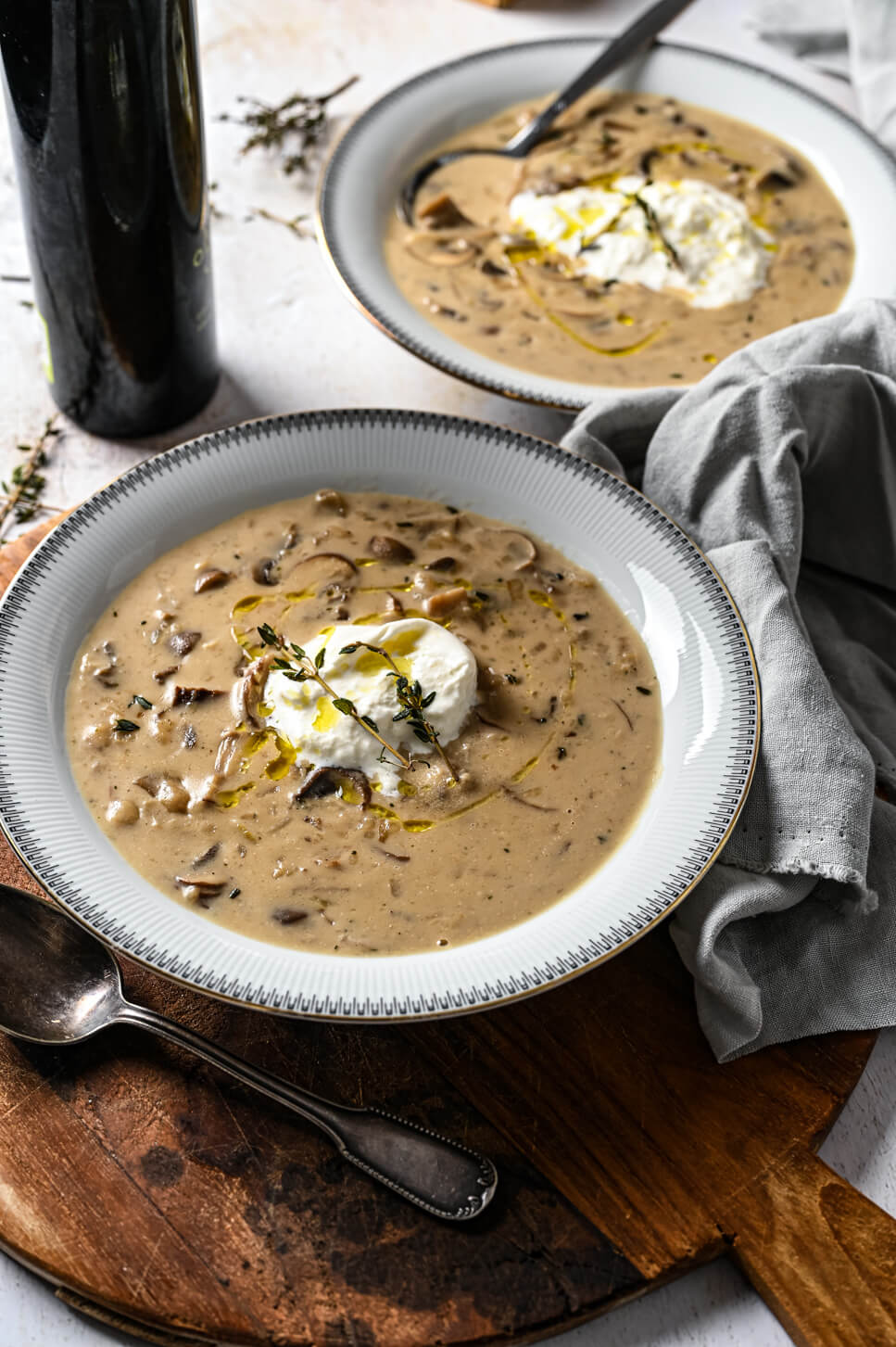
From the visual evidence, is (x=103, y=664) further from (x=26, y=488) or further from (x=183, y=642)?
(x=26, y=488)

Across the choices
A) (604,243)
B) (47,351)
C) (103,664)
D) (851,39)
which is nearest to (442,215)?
(604,243)

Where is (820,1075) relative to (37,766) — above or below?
below

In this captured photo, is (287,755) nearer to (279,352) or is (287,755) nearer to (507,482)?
(507,482)

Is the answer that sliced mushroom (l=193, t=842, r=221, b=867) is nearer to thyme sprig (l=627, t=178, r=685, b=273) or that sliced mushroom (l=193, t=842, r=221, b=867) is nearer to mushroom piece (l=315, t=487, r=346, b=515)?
mushroom piece (l=315, t=487, r=346, b=515)

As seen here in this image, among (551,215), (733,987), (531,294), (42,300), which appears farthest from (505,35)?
(733,987)

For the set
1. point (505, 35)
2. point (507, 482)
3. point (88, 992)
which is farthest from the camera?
point (505, 35)

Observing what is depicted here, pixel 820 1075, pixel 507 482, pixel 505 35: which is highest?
pixel 505 35
